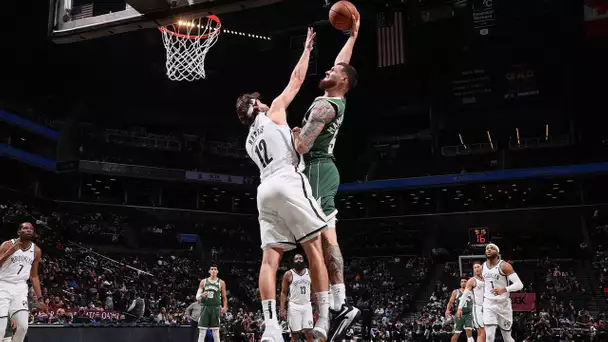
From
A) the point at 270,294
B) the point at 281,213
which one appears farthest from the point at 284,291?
the point at 281,213

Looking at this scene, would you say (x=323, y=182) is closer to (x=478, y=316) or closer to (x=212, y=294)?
(x=212, y=294)

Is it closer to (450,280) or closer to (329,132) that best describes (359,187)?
(450,280)

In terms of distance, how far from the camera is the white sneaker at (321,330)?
480 cm

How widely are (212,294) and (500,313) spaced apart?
6066 millimetres

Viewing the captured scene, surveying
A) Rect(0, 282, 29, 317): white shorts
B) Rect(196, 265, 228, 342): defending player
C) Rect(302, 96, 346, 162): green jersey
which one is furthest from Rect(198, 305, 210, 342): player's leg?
Rect(302, 96, 346, 162): green jersey

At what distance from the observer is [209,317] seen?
13.0 metres

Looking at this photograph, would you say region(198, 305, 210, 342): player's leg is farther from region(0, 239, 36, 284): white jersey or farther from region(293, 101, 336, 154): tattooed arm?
region(293, 101, 336, 154): tattooed arm

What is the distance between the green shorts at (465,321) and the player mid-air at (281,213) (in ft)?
34.1

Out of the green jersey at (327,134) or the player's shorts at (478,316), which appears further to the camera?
the player's shorts at (478,316)

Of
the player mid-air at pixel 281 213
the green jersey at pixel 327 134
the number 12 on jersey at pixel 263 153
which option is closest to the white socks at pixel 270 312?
the player mid-air at pixel 281 213

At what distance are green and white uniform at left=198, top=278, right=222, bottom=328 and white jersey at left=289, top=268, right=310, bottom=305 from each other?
2297 mm

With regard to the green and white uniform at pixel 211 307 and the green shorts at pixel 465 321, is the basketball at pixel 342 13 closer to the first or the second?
the green and white uniform at pixel 211 307

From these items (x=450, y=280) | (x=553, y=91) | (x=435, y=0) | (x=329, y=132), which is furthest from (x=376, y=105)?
(x=329, y=132)

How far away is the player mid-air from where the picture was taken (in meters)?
5.05
